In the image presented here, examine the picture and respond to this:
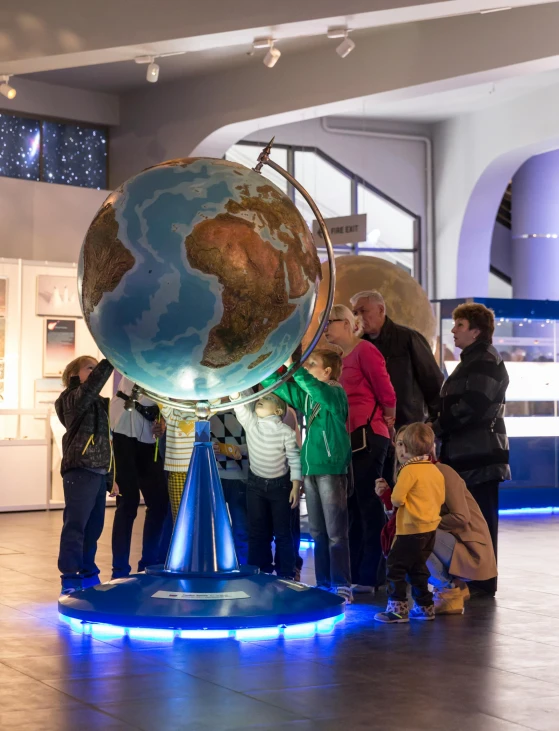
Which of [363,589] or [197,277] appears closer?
[197,277]

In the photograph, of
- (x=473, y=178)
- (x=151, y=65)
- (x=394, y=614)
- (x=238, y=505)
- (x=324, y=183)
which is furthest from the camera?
(x=324, y=183)

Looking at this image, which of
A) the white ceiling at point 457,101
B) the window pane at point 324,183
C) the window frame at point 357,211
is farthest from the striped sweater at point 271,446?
the window frame at point 357,211

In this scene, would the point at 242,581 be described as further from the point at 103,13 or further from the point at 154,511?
the point at 103,13

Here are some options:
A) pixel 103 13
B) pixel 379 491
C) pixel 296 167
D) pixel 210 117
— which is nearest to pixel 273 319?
pixel 379 491

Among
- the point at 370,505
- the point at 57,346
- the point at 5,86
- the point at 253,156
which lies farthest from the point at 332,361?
the point at 253,156

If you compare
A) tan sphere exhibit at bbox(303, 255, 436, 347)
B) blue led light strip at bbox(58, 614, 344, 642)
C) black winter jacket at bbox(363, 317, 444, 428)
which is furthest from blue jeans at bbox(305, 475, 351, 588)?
tan sphere exhibit at bbox(303, 255, 436, 347)

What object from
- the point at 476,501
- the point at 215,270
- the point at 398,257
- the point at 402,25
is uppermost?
the point at 402,25

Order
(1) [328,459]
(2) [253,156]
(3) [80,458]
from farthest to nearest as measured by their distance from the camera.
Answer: (2) [253,156] < (3) [80,458] < (1) [328,459]

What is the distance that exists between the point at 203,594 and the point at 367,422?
1.61m

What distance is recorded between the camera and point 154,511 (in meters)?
7.43

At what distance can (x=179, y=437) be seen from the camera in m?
7.11

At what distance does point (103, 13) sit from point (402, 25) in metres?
3.01

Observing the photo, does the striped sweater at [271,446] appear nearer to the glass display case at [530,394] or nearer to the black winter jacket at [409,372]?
the black winter jacket at [409,372]

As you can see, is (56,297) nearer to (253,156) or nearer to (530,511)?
(530,511)
